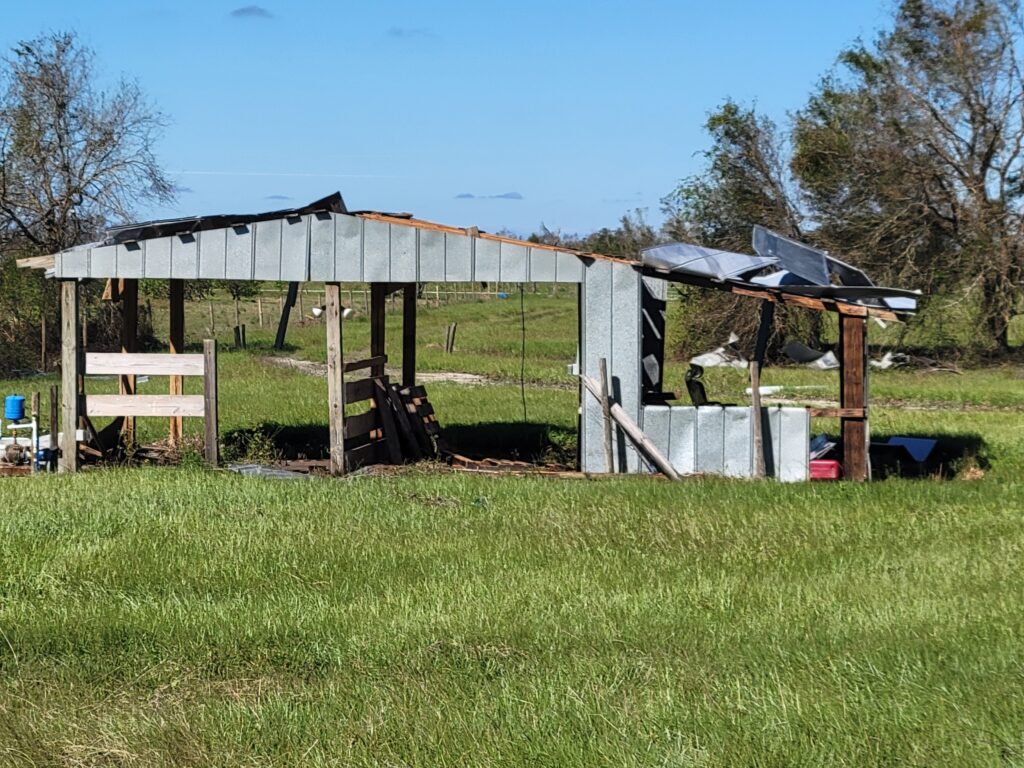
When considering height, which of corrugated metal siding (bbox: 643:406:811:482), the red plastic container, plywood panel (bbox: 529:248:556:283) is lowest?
the red plastic container

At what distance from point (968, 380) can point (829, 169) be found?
7663 millimetres

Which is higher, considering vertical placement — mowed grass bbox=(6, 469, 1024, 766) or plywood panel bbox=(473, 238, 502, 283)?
plywood panel bbox=(473, 238, 502, 283)

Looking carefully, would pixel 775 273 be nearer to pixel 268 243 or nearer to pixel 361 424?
pixel 361 424

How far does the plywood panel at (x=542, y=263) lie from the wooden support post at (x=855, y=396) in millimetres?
3480

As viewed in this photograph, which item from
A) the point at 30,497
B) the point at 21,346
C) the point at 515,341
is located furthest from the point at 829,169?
the point at 30,497

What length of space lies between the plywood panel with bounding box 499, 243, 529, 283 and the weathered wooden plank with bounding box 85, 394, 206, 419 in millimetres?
4064

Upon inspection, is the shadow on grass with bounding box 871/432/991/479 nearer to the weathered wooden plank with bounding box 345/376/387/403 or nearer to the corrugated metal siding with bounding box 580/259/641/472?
the corrugated metal siding with bounding box 580/259/641/472

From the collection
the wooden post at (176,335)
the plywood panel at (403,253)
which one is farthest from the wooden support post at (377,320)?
the wooden post at (176,335)

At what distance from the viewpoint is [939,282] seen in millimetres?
32438

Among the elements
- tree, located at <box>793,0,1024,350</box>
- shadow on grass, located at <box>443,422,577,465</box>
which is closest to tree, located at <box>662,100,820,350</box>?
tree, located at <box>793,0,1024,350</box>

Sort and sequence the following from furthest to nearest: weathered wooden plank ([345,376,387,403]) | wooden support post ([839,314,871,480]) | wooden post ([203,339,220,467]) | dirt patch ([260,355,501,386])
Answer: dirt patch ([260,355,501,386]), weathered wooden plank ([345,376,387,403]), wooden post ([203,339,220,467]), wooden support post ([839,314,871,480])

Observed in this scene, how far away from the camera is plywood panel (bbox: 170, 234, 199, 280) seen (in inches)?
636

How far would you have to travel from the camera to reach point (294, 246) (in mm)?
16219

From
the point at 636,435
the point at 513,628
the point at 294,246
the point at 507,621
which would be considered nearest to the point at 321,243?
the point at 294,246
